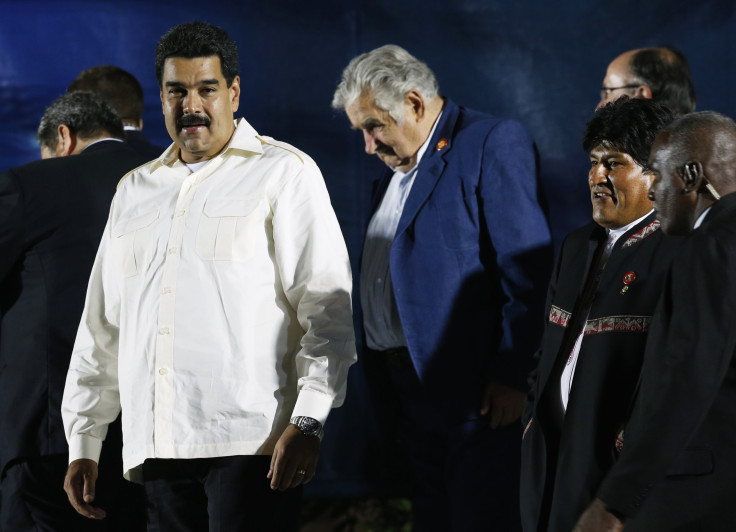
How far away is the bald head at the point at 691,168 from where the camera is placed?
1760 millimetres

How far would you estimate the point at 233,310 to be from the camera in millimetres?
2129

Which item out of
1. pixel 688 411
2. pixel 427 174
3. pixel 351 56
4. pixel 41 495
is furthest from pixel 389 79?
pixel 688 411

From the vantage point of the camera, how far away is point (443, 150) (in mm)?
2932

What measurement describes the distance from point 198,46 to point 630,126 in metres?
1.04

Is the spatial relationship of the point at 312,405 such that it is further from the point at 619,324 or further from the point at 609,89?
the point at 609,89

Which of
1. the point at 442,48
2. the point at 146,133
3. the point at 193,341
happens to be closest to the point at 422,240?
the point at 193,341

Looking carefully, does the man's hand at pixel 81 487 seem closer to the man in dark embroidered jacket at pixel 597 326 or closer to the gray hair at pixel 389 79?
the man in dark embroidered jacket at pixel 597 326

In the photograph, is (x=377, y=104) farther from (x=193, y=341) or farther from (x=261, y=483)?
(x=261, y=483)

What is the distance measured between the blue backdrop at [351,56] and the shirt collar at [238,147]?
4.67 ft

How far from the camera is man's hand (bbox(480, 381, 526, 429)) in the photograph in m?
2.76

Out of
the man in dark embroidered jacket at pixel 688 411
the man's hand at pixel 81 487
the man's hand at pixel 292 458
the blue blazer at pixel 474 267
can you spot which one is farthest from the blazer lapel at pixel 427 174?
the man in dark embroidered jacket at pixel 688 411

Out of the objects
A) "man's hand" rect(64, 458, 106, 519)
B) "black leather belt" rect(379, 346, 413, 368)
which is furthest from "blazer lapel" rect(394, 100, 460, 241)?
"man's hand" rect(64, 458, 106, 519)

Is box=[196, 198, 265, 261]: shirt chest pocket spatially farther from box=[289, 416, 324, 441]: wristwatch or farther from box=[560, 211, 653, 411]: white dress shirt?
box=[560, 211, 653, 411]: white dress shirt

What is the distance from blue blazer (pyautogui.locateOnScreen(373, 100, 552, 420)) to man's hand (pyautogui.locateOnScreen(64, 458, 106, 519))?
93cm
